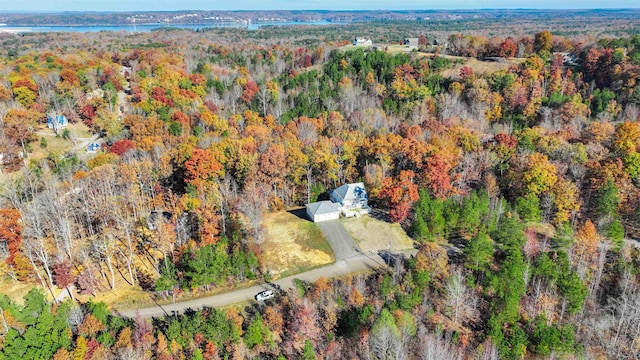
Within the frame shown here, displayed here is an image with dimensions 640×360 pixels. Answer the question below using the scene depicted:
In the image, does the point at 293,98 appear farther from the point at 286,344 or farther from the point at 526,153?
the point at 286,344

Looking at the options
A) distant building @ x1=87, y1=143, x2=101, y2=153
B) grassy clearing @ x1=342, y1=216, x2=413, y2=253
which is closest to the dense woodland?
grassy clearing @ x1=342, y1=216, x2=413, y2=253

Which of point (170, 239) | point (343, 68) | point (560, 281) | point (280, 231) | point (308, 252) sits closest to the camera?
point (560, 281)

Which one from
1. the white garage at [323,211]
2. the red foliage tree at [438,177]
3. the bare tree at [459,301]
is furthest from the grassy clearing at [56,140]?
the bare tree at [459,301]

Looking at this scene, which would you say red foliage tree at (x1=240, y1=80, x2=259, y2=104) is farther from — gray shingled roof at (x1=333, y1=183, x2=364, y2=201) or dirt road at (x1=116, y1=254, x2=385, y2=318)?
dirt road at (x1=116, y1=254, x2=385, y2=318)

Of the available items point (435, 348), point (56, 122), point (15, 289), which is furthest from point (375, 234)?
point (56, 122)

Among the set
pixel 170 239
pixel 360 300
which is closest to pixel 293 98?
pixel 170 239

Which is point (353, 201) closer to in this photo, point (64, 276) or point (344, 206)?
point (344, 206)

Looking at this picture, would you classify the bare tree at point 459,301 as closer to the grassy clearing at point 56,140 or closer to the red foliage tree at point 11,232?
the red foliage tree at point 11,232
